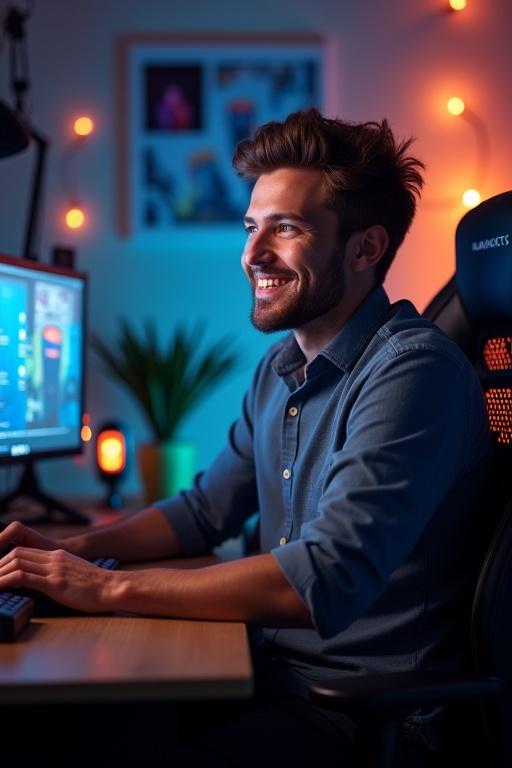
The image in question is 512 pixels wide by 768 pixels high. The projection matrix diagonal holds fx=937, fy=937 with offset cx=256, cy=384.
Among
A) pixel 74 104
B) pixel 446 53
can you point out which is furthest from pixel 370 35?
pixel 74 104

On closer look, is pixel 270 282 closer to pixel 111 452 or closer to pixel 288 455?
pixel 288 455

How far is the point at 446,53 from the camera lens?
8.48 ft

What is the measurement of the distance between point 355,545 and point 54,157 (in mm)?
1949

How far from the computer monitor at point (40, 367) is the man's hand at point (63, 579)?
78 centimetres

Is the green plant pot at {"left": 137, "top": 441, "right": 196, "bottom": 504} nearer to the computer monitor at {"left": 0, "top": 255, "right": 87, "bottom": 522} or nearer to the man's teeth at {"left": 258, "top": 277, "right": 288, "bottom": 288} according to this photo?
the computer monitor at {"left": 0, "top": 255, "right": 87, "bottom": 522}

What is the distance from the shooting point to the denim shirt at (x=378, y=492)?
1.14 metres

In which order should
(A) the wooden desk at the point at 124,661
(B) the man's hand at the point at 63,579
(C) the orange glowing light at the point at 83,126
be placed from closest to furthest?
(A) the wooden desk at the point at 124,661
(B) the man's hand at the point at 63,579
(C) the orange glowing light at the point at 83,126

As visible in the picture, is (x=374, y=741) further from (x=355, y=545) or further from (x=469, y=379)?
(x=469, y=379)

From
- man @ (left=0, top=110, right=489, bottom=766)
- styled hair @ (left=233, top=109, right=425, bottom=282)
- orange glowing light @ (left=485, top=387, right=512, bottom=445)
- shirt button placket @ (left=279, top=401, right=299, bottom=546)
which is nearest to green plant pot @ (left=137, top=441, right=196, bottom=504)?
man @ (left=0, top=110, right=489, bottom=766)

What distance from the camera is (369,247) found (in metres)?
1.59

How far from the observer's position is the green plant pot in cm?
234

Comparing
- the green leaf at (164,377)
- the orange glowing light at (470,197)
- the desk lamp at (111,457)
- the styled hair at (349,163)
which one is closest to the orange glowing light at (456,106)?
the orange glowing light at (470,197)

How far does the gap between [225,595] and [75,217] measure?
1.80 m

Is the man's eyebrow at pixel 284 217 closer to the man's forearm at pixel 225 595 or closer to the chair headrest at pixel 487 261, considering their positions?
the chair headrest at pixel 487 261
